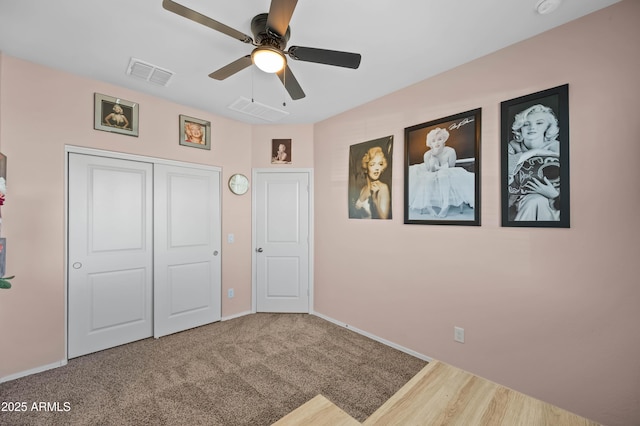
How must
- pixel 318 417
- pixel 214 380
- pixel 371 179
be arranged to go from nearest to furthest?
pixel 318 417, pixel 214 380, pixel 371 179

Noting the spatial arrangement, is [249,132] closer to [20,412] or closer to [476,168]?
[476,168]

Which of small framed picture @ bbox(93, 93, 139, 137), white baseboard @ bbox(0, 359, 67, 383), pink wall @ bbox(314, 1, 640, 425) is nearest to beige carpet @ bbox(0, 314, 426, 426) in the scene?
white baseboard @ bbox(0, 359, 67, 383)

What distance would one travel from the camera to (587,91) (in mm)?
1824

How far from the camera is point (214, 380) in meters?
2.32

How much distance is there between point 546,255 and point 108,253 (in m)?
3.94

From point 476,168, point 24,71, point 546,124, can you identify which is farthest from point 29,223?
point 546,124

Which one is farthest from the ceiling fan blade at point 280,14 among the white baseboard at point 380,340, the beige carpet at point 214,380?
the white baseboard at point 380,340

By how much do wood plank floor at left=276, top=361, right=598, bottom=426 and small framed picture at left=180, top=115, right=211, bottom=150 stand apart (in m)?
3.26

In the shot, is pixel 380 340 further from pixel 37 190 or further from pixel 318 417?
pixel 37 190

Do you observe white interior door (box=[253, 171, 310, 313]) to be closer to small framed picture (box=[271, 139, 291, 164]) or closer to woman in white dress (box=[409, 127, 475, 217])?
small framed picture (box=[271, 139, 291, 164])

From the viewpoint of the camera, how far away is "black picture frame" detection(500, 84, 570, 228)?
190 centimetres

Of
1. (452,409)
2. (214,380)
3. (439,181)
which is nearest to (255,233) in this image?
(214,380)

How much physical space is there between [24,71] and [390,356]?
4230 mm

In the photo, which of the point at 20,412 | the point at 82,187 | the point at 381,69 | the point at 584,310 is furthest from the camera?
the point at 82,187
